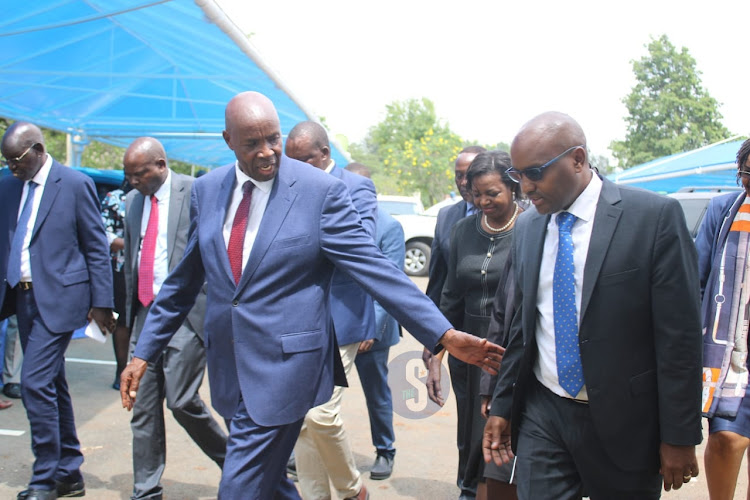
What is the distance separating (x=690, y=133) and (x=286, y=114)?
116ft

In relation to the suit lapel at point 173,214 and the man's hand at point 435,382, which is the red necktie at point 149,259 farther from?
the man's hand at point 435,382

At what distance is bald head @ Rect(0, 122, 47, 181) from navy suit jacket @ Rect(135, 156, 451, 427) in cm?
194

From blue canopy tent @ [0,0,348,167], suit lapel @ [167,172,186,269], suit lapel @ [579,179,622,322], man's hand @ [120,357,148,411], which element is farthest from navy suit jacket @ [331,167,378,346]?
blue canopy tent @ [0,0,348,167]

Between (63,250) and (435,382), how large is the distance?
243 centimetres

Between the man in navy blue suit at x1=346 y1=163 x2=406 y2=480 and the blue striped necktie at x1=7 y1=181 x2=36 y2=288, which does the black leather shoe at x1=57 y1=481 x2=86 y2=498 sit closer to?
the blue striped necktie at x1=7 y1=181 x2=36 y2=288

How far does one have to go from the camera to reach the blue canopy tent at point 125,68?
6.67 meters

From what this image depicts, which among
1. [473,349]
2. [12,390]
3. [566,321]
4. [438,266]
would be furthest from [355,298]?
[12,390]

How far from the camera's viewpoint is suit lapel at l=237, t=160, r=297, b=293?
9.71ft

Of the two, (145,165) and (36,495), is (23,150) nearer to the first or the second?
(145,165)

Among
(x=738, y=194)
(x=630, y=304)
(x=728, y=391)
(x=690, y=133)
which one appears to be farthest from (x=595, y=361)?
(x=690, y=133)

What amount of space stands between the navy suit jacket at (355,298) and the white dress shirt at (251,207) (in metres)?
1.20

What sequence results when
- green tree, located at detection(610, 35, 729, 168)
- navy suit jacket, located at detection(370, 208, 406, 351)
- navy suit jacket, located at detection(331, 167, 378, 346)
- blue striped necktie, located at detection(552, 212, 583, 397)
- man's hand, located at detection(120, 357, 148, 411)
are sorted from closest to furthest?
blue striped necktie, located at detection(552, 212, 583, 397)
man's hand, located at detection(120, 357, 148, 411)
navy suit jacket, located at detection(331, 167, 378, 346)
navy suit jacket, located at detection(370, 208, 406, 351)
green tree, located at detection(610, 35, 729, 168)

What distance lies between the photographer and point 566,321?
2699 mm

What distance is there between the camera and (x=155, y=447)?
14.3ft
